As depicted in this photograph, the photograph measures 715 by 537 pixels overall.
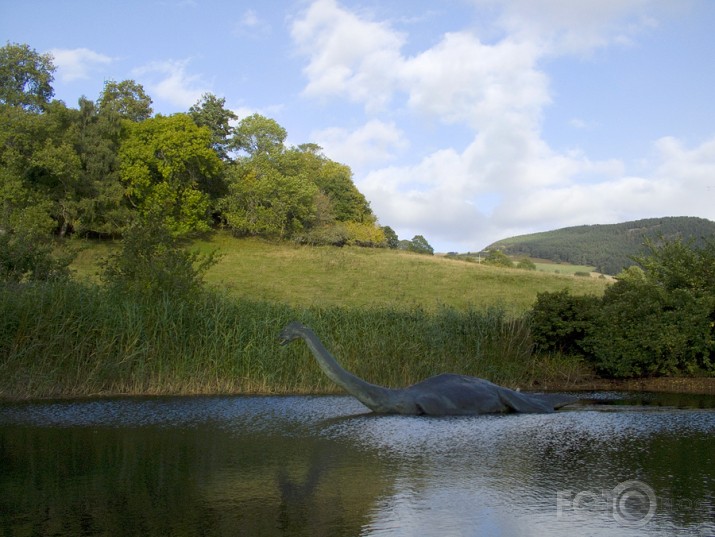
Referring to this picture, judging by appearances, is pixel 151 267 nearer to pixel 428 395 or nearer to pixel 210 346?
pixel 210 346

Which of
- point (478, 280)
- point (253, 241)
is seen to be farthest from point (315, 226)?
point (478, 280)

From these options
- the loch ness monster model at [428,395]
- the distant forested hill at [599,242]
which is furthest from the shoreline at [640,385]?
the distant forested hill at [599,242]

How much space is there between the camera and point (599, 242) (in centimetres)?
11369

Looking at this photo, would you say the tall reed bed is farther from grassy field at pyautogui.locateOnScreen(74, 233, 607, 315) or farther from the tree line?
the tree line

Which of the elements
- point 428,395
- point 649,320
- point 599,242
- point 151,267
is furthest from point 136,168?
point 599,242

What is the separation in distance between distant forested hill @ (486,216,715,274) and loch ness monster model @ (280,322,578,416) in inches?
3150

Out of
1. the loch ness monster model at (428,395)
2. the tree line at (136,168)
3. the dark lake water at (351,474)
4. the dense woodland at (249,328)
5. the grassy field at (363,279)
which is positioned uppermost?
the tree line at (136,168)

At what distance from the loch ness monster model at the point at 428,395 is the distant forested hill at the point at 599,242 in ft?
263

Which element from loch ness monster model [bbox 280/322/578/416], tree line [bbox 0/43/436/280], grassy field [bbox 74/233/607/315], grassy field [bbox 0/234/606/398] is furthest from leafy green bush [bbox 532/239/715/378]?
tree line [bbox 0/43/436/280]

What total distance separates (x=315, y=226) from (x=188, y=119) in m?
16.6

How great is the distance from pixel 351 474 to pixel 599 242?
11543cm

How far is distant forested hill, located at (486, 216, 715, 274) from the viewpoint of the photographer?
93688 millimetres

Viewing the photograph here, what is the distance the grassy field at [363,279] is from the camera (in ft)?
141

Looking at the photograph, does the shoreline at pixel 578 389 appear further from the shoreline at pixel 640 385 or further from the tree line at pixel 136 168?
the tree line at pixel 136 168
